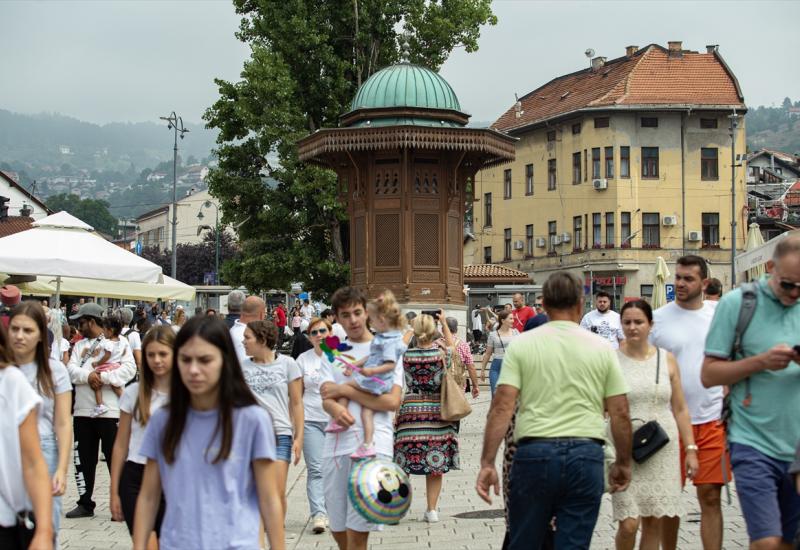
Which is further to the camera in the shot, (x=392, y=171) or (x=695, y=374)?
(x=392, y=171)

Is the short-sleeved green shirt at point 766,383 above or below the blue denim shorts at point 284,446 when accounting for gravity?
above

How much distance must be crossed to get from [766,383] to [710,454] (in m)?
1.98

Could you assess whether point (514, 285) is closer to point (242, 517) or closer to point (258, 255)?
point (258, 255)

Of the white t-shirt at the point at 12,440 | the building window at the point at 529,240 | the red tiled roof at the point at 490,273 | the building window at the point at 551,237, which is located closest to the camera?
the white t-shirt at the point at 12,440

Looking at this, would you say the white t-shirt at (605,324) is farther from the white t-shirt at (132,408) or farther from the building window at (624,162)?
the building window at (624,162)

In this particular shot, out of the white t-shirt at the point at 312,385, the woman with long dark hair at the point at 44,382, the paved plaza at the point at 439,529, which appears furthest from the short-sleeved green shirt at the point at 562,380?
the white t-shirt at the point at 312,385

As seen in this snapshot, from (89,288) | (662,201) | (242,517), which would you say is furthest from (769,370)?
(662,201)

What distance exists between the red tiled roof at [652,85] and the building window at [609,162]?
235cm

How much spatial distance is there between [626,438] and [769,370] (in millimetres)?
814

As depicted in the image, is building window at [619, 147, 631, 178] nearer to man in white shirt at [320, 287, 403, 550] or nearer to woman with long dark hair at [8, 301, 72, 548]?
man in white shirt at [320, 287, 403, 550]

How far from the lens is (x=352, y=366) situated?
7.35 meters

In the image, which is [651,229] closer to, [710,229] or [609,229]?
[609,229]

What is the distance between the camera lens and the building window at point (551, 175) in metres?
64.8

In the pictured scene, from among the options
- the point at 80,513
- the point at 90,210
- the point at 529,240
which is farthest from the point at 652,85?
the point at 90,210
